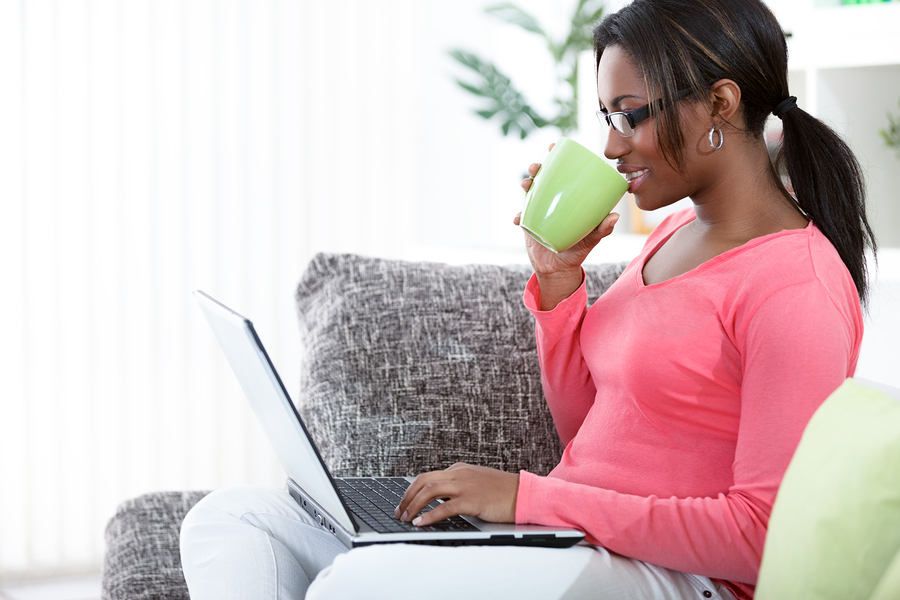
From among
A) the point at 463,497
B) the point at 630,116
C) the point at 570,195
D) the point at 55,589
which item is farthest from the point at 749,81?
the point at 55,589

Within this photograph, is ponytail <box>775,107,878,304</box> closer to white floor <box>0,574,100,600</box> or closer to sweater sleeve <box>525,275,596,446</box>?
sweater sleeve <box>525,275,596,446</box>

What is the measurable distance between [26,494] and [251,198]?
1.06m

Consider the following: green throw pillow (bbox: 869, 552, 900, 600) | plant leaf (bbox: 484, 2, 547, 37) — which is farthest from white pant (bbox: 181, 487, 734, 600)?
plant leaf (bbox: 484, 2, 547, 37)

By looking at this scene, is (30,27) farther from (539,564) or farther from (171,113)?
(539,564)

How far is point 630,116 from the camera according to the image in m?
0.98

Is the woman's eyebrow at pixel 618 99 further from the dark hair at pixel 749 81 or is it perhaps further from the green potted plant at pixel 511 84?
the green potted plant at pixel 511 84

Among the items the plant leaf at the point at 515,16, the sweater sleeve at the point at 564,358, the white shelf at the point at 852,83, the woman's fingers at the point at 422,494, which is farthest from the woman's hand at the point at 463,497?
the plant leaf at the point at 515,16

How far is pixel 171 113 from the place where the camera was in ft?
7.97

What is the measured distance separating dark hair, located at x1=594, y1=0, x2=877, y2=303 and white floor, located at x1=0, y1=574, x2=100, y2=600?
6.85 ft

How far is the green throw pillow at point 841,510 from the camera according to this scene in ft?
1.98

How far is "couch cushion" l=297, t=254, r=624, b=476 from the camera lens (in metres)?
1.33

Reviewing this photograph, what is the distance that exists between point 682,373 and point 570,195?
0.86ft

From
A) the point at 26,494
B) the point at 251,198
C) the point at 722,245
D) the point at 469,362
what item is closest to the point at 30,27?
the point at 251,198

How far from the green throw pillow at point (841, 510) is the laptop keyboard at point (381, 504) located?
34cm
